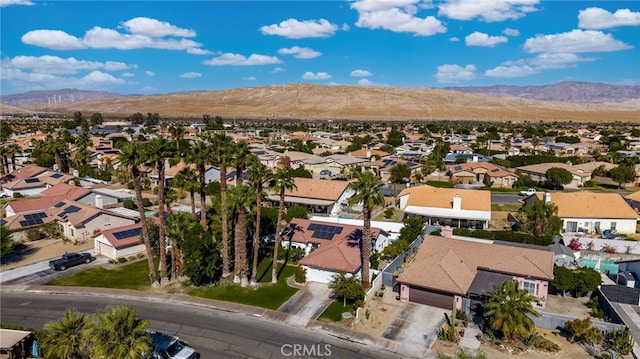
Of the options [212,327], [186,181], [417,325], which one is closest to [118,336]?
[212,327]

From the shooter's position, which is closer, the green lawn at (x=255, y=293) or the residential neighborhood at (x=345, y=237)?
the residential neighborhood at (x=345, y=237)

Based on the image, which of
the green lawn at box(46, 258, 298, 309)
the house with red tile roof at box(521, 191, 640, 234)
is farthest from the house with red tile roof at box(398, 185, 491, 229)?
the green lawn at box(46, 258, 298, 309)

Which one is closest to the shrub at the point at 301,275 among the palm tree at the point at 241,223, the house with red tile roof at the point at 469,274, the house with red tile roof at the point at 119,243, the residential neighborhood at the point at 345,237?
the residential neighborhood at the point at 345,237

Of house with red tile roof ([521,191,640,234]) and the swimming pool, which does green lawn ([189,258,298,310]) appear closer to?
the swimming pool

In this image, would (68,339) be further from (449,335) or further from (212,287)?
(449,335)

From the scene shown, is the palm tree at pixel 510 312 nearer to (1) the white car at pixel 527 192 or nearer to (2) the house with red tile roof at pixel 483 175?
(1) the white car at pixel 527 192

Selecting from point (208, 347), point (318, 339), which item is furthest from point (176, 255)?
point (318, 339)
